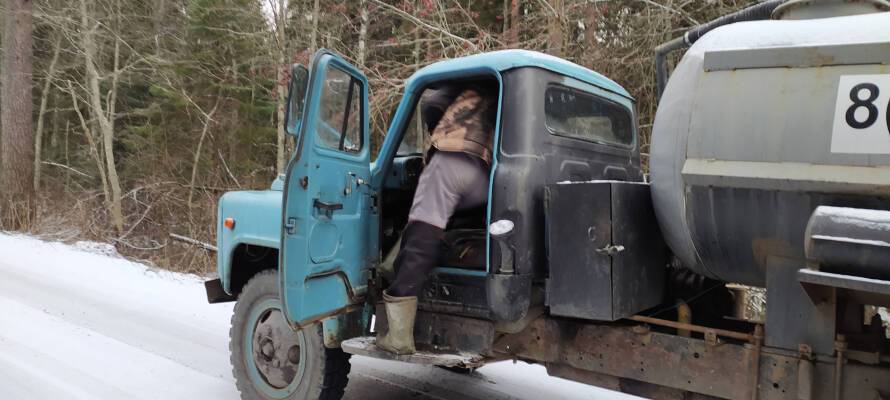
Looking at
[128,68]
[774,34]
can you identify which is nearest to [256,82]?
[128,68]

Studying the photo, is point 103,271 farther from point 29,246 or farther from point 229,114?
point 229,114

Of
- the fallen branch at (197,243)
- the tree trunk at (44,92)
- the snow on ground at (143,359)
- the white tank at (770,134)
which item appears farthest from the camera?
the tree trunk at (44,92)

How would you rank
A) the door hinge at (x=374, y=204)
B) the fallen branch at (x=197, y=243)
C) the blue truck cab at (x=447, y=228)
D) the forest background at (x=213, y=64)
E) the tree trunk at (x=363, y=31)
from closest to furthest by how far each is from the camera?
the blue truck cab at (x=447, y=228) → the door hinge at (x=374, y=204) → the forest background at (x=213, y=64) → the fallen branch at (x=197, y=243) → the tree trunk at (x=363, y=31)

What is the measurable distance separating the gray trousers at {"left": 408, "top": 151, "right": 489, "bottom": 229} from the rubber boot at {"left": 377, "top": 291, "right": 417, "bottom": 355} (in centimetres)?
42

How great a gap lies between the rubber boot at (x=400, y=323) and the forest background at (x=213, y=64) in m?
5.64

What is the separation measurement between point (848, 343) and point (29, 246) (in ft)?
37.9

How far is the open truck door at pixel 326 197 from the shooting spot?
10.0 ft

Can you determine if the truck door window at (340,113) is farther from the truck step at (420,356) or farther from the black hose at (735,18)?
the black hose at (735,18)

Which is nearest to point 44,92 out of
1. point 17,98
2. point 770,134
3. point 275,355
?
point 17,98

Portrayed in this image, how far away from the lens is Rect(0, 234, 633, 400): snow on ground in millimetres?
4113

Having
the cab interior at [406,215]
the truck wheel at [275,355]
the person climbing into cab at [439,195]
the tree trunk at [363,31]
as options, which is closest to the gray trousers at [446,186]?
the person climbing into cab at [439,195]

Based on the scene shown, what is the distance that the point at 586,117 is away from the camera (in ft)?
11.9

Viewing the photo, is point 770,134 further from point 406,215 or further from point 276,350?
point 276,350

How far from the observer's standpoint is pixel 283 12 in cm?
1189
